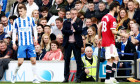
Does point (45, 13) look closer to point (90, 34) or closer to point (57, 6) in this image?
point (57, 6)

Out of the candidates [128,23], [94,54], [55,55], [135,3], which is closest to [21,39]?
[55,55]

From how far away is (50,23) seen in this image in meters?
17.0

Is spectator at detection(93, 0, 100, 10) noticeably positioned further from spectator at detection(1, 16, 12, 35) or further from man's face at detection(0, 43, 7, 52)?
man's face at detection(0, 43, 7, 52)

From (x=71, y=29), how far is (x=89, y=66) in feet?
5.29

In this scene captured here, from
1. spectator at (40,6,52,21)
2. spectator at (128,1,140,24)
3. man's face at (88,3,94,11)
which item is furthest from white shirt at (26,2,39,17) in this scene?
spectator at (128,1,140,24)

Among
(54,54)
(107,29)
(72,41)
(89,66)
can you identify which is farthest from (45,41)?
(107,29)

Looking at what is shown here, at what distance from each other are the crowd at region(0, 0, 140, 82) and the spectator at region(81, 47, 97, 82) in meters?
0.03

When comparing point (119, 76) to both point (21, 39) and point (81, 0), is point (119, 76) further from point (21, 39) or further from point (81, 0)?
point (81, 0)

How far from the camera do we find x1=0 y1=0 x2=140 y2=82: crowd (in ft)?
41.5

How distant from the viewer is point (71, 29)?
1263 cm

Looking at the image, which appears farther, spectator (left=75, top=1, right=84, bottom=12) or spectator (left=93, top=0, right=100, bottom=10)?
spectator (left=75, top=1, right=84, bottom=12)

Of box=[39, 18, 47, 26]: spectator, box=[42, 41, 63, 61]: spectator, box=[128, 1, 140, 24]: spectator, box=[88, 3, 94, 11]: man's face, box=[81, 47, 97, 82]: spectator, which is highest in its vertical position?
box=[88, 3, 94, 11]: man's face

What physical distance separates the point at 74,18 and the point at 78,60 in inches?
49.5

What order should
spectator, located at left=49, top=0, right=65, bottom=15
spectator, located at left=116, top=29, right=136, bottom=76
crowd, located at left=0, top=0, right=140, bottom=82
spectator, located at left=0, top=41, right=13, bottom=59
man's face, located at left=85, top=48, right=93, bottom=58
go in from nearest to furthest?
1. crowd, located at left=0, top=0, right=140, bottom=82
2. spectator, located at left=116, top=29, right=136, bottom=76
3. man's face, located at left=85, top=48, right=93, bottom=58
4. spectator, located at left=0, top=41, right=13, bottom=59
5. spectator, located at left=49, top=0, right=65, bottom=15
